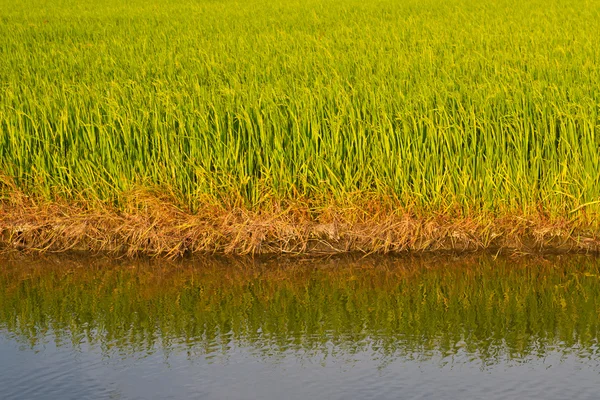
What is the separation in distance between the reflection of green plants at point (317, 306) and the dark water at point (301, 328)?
0.01m

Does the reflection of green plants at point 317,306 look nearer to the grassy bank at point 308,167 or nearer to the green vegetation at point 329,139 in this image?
the grassy bank at point 308,167

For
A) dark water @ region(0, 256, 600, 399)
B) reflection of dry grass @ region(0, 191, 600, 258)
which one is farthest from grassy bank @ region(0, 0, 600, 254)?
dark water @ region(0, 256, 600, 399)

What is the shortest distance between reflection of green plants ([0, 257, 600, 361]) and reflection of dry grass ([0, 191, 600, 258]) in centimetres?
18

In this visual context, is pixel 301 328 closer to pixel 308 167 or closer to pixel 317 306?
pixel 317 306

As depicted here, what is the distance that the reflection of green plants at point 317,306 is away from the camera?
14.0ft

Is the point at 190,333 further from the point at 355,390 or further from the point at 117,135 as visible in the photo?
the point at 117,135

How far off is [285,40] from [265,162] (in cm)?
588

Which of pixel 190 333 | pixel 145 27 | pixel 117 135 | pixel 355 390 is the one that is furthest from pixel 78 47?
pixel 355 390

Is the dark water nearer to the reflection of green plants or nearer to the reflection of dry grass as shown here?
the reflection of green plants

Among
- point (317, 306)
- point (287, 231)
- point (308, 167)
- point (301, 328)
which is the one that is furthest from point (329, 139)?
point (301, 328)

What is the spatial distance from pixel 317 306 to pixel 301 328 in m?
0.34

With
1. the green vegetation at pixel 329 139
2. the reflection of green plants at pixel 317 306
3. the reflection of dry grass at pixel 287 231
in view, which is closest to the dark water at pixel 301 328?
the reflection of green plants at pixel 317 306

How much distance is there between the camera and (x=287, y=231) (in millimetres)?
5609

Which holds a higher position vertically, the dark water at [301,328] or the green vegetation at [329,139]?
the green vegetation at [329,139]
